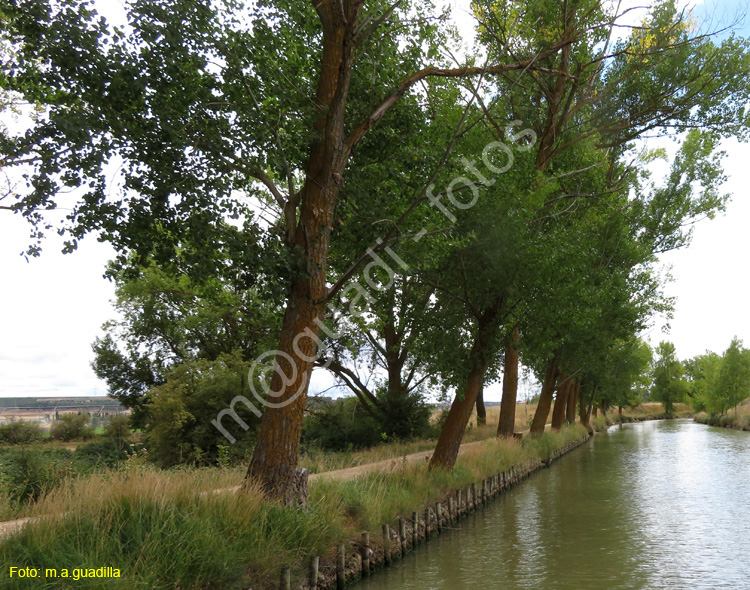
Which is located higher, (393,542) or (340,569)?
(340,569)

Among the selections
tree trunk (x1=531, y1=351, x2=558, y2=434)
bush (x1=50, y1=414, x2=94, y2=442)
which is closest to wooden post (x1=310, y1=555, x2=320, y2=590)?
tree trunk (x1=531, y1=351, x2=558, y2=434)

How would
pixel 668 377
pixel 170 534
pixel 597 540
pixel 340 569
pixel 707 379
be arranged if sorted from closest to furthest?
1. pixel 170 534
2. pixel 340 569
3. pixel 597 540
4. pixel 707 379
5. pixel 668 377

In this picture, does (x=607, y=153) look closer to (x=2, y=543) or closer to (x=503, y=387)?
(x=503, y=387)

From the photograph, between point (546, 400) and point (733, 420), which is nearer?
point (546, 400)

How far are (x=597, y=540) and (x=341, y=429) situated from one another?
56.1 ft

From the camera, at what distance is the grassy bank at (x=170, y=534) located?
18.2 ft

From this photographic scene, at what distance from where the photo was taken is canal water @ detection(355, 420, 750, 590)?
9453 mm

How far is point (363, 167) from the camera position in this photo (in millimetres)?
11742

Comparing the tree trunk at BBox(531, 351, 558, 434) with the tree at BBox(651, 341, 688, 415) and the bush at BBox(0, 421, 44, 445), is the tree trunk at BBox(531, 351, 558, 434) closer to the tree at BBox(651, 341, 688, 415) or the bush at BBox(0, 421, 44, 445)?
the bush at BBox(0, 421, 44, 445)

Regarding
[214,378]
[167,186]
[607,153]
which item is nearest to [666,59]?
[607,153]

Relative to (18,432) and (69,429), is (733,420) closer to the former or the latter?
(69,429)

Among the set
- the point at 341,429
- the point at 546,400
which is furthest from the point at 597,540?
the point at 341,429

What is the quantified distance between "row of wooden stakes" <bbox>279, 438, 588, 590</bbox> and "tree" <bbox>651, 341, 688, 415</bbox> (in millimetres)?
Answer: 89905

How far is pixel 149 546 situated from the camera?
5977 mm
